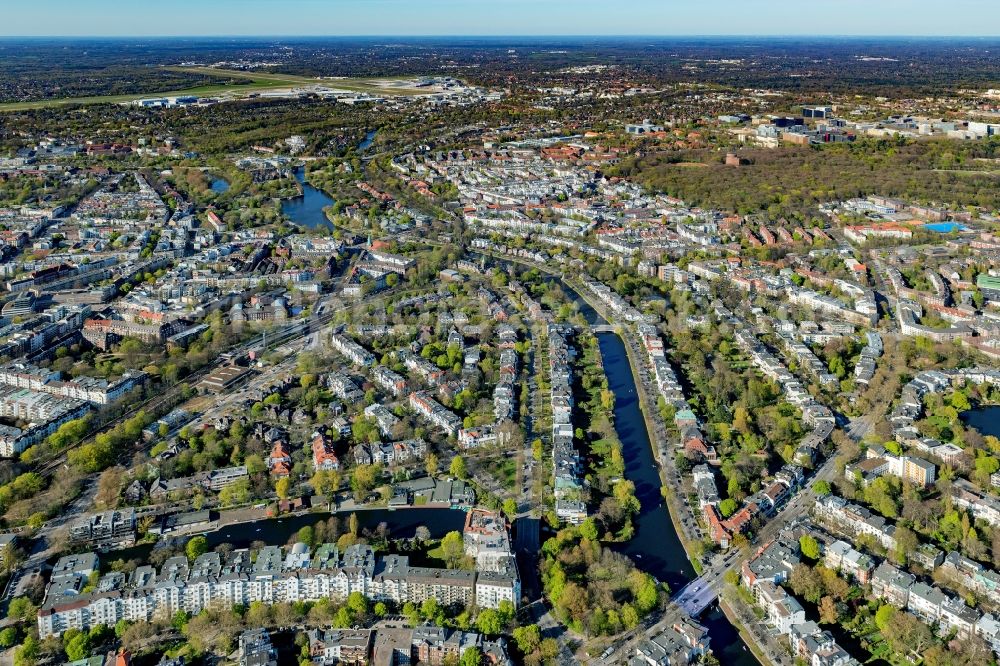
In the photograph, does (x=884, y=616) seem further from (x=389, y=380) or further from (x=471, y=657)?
(x=389, y=380)

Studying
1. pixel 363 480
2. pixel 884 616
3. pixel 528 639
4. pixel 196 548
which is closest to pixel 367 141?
pixel 363 480

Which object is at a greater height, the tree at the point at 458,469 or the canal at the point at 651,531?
the tree at the point at 458,469

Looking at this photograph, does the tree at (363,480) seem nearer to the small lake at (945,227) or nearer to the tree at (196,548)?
the tree at (196,548)

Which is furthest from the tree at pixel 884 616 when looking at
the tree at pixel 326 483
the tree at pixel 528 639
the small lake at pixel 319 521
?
the tree at pixel 326 483

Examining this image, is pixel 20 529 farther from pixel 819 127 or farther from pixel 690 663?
pixel 819 127

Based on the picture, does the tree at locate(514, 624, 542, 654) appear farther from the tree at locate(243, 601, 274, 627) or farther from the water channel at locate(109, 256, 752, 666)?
the tree at locate(243, 601, 274, 627)
